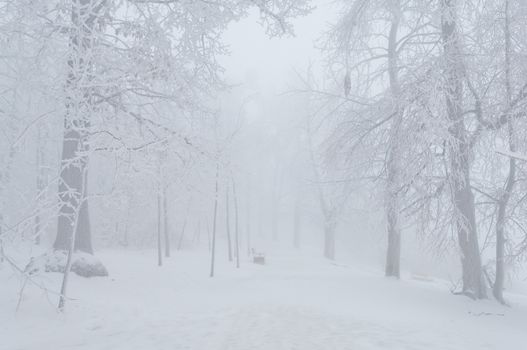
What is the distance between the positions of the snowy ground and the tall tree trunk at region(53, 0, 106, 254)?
1.16m

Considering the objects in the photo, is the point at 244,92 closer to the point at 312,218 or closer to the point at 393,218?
the point at 312,218

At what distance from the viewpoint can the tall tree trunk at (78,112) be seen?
24.4 ft

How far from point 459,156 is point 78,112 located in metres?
6.75

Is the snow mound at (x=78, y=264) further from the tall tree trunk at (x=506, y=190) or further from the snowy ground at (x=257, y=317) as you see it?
the tall tree trunk at (x=506, y=190)

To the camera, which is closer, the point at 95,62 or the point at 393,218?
the point at 95,62

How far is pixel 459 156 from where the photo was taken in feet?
30.2

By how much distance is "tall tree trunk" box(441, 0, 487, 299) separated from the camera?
29.6ft

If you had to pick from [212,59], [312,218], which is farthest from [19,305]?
[312,218]

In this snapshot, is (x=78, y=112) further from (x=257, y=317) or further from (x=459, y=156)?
(x=459, y=156)

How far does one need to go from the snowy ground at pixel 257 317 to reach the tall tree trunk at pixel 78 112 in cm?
116

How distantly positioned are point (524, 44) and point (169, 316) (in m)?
8.04

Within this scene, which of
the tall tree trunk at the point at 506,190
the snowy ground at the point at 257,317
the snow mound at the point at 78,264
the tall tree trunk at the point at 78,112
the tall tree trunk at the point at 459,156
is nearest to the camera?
the snowy ground at the point at 257,317

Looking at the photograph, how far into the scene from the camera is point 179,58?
966cm

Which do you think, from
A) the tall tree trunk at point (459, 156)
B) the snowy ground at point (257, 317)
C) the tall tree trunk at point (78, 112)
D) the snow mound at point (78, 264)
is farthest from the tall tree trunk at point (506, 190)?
the snow mound at point (78, 264)
